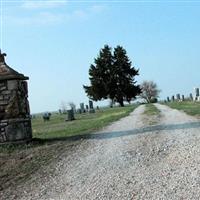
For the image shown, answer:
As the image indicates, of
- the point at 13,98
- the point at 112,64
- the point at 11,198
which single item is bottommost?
the point at 11,198

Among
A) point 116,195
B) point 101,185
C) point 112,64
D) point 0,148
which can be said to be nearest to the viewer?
point 116,195

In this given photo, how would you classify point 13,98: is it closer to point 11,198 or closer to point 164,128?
point 164,128

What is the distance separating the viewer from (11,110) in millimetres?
15562

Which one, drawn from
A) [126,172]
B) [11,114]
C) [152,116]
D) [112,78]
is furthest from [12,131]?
[112,78]

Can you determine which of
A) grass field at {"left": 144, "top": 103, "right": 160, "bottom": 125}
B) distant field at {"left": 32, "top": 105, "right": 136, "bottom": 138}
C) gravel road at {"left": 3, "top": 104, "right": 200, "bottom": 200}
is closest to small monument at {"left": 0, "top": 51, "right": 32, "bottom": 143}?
distant field at {"left": 32, "top": 105, "right": 136, "bottom": 138}

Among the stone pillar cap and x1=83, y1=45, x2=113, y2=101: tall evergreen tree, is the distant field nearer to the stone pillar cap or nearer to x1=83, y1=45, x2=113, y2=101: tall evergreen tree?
the stone pillar cap

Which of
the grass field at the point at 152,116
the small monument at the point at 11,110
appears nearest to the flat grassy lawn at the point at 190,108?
the grass field at the point at 152,116

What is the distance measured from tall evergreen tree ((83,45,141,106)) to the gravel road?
61.7m

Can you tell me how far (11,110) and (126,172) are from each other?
7101 millimetres

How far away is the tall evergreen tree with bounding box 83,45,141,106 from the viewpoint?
75188mm

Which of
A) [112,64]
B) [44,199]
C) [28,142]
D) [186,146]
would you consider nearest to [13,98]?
[28,142]

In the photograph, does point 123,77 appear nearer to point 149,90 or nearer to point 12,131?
point 149,90

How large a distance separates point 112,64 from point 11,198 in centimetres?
6881

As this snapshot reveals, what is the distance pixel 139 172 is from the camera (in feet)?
30.4
